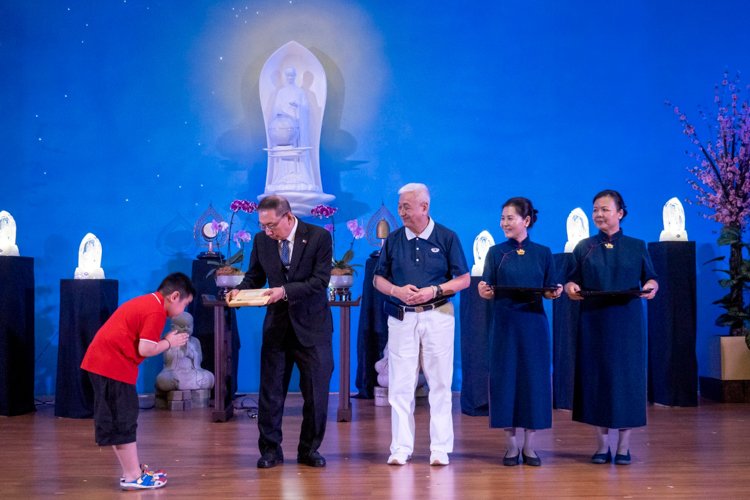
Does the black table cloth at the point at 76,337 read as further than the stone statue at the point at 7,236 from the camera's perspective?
No

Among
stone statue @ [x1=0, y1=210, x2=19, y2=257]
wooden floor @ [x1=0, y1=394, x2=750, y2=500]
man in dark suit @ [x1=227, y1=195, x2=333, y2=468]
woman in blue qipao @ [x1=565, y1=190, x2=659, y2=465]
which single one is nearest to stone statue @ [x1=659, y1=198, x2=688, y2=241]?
wooden floor @ [x1=0, y1=394, x2=750, y2=500]

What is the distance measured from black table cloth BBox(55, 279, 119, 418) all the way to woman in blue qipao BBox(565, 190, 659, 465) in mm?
3587

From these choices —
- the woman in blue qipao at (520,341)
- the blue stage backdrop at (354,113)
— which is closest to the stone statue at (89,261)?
the blue stage backdrop at (354,113)

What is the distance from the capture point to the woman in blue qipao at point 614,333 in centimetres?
356

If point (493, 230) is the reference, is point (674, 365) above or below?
below

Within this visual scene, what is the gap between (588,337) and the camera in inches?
145

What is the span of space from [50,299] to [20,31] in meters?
2.58

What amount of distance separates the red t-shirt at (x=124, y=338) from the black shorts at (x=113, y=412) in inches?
1.6

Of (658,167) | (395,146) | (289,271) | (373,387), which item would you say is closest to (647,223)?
(658,167)

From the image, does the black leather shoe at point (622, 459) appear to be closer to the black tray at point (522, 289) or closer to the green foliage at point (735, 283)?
the black tray at point (522, 289)

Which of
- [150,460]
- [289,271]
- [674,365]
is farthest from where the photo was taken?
[674,365]

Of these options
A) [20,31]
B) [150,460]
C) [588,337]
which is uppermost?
[20,31]

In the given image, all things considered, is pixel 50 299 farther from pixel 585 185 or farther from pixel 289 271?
pixel 585 185

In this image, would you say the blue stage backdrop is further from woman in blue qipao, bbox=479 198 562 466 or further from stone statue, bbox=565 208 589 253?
woman in blue qipao, bbox=479 198 562 466
